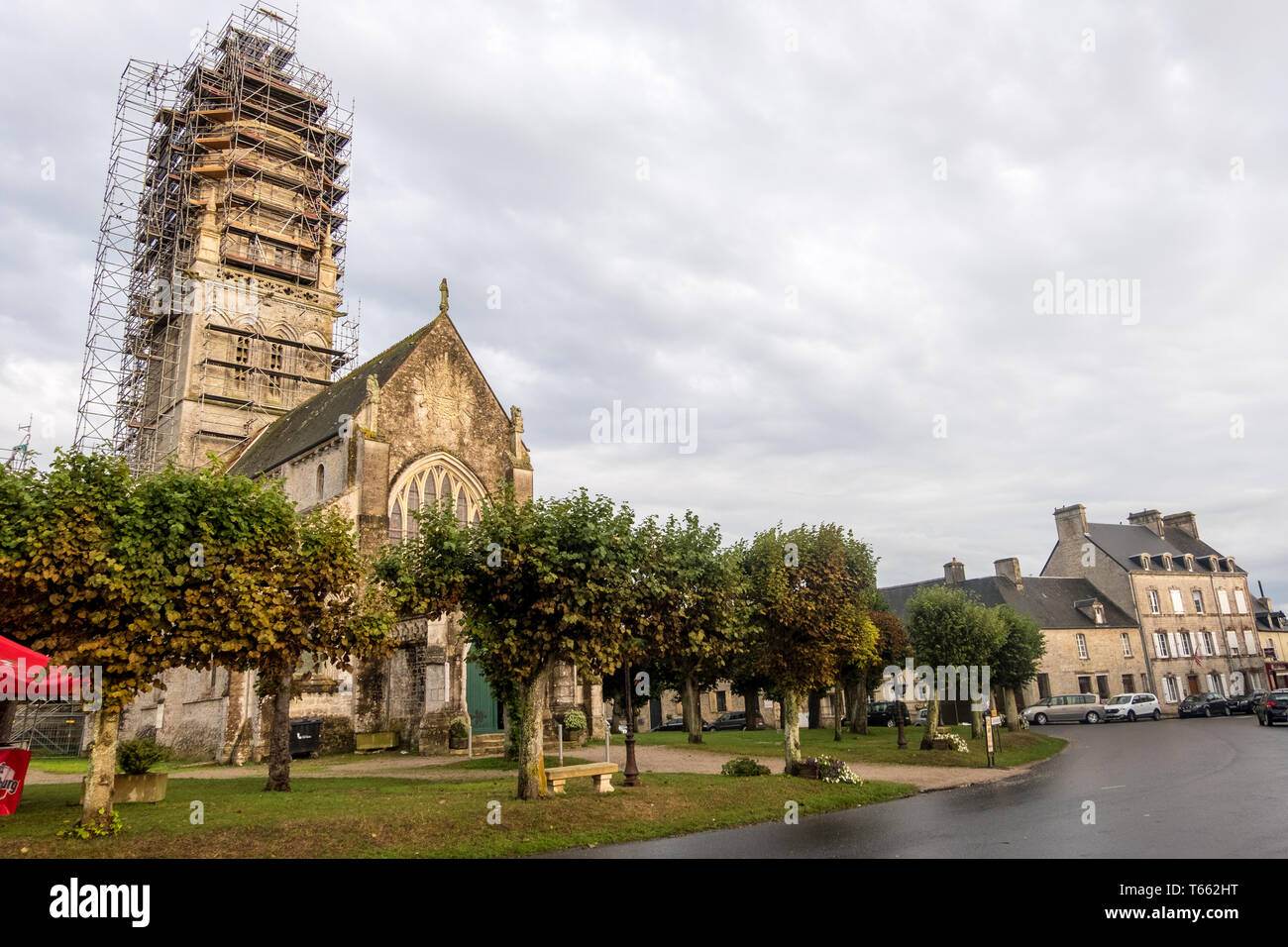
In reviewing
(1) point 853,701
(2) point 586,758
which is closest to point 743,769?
(2) point 586,758

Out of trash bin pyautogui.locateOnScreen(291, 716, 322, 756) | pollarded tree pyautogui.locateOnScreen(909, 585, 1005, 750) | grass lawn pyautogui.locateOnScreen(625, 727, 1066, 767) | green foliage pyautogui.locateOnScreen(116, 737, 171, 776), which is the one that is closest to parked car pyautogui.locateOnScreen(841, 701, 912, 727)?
grass lawn pyautogui.locateOnScreen(625, 727, 1066, 767)

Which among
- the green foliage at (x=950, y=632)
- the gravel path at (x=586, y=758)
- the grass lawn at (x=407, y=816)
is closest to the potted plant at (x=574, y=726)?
the gravel path at (x=586, y=758)

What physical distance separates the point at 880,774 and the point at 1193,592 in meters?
50.3

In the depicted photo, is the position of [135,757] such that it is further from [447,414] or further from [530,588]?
[447,414]

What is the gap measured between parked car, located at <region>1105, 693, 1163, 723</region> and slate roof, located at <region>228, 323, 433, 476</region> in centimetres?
4146

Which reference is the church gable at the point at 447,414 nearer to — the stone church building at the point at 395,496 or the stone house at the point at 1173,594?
the stone church building at the point at 395,496

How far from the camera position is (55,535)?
36.6 ft

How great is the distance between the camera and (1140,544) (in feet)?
193

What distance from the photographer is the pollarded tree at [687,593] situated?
1600 centimetres

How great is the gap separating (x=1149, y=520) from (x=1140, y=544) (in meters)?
4.43

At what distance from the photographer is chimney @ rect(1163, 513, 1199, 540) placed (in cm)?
6250
